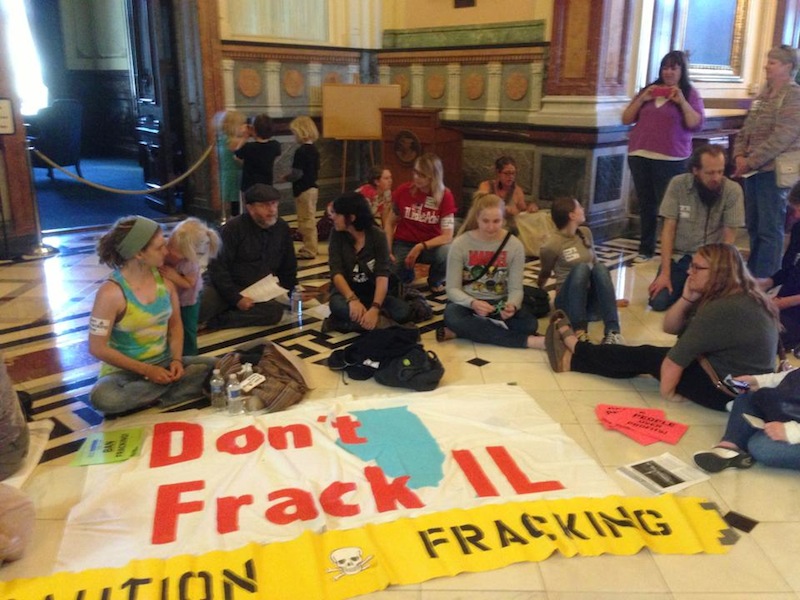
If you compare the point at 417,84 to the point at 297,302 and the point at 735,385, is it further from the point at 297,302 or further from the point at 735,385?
the point at 735,385

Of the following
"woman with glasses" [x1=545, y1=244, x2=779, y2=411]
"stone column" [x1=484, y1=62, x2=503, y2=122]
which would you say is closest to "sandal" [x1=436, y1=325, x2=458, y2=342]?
"woman with glasses" [x1=545, y1=244, x2=779, y2=411]

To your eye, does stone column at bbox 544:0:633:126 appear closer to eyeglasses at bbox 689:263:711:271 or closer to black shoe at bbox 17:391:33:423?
eyeglasses at bbox 689:263:711:271

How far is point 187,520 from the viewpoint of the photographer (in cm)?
236

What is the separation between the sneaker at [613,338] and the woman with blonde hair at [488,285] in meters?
0.37

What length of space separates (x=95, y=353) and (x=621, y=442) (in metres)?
2.18

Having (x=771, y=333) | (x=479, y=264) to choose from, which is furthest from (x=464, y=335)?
(x=771, y=333)

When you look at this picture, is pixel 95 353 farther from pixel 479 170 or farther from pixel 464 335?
pixel 479 170

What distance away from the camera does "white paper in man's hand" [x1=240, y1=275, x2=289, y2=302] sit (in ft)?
14.0

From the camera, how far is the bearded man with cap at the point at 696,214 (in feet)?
14.4

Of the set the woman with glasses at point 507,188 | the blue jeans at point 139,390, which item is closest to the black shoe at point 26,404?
the blue jeans at point 139,390

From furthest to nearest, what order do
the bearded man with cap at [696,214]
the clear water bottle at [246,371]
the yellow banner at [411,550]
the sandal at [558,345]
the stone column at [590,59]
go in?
the stone column at [590,59], the bearded man with cap at [696,214], the sandal at [558,345], the clear water bottle at [246,371], the yellow banner at [411,550]

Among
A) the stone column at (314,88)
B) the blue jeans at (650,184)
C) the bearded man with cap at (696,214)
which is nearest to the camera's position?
the bearded man with cap at (696,214)

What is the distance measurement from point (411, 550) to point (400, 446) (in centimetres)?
65

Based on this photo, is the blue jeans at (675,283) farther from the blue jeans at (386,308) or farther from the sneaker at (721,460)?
the sneaker at (721,460)
